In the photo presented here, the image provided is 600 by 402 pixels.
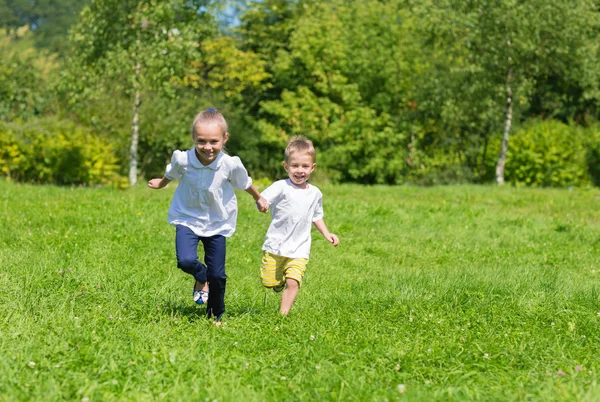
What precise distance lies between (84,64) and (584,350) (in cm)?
2022

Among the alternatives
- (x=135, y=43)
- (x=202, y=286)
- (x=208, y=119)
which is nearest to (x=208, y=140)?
(x=208, y=119)

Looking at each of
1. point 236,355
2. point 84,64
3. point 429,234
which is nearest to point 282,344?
point 236,355

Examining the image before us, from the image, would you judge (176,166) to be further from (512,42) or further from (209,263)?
(512,42)

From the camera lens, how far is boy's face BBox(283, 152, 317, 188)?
19.6ft

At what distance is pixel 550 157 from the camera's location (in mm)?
27578

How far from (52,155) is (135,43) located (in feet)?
14.9

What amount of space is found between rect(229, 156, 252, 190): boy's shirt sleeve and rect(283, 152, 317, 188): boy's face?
0.46m

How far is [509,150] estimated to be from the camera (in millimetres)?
28953

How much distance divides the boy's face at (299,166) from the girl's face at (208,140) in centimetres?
71

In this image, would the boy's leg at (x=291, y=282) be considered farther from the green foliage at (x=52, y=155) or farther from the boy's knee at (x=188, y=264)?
the green foliage at (x=52, y=155)

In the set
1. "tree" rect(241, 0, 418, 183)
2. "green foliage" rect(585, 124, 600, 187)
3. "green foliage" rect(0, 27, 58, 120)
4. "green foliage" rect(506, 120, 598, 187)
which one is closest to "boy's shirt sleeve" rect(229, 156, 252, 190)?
"green foliage" rect(506, 120, 598, 187)

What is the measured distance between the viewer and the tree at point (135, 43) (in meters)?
21.2

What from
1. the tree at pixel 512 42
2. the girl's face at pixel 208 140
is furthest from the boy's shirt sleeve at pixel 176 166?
the tree at pixel 512 42

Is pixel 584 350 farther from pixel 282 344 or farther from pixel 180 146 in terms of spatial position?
pixel 180 146
